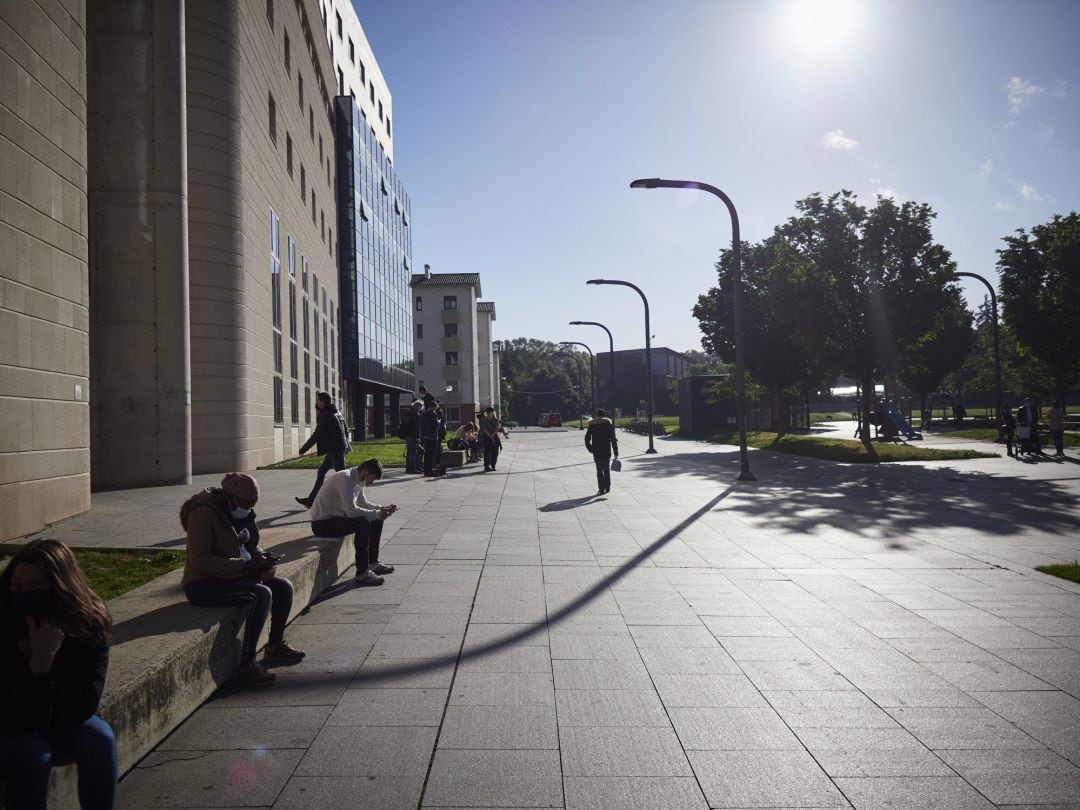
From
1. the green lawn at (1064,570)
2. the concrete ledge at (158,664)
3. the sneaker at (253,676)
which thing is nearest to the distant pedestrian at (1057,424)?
the green lawn at (1064,570)

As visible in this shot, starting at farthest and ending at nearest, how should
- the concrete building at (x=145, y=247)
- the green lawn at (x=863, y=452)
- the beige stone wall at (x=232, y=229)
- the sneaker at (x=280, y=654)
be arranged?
1. the green lawn at (x=863, y=452)
2. the beige stone wall at (x=232, y=229)
3. the concrete building at (x=145, y=247)
4. the sneaker at (x=280, y=654)

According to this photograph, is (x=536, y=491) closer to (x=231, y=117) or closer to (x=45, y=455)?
(x=45, y=455)

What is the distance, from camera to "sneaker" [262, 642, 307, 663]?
16.6 ft

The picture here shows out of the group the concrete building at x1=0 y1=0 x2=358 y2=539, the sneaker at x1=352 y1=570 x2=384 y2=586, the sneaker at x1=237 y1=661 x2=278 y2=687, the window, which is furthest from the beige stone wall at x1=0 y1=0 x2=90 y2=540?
the window

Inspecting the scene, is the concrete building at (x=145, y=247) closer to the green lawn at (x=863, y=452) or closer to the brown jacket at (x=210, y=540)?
the brown jacket at (x=210, y=540)

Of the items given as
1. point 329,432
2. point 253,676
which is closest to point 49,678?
point 253,676

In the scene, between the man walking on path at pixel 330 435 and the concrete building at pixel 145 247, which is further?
the man walking on path at pixel 330 435

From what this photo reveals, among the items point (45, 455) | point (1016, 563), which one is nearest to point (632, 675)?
point (1016, 563)

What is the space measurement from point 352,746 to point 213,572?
1596 millimetres

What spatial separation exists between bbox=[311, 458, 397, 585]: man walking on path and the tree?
3053 cm

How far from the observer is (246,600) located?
4.85 meters

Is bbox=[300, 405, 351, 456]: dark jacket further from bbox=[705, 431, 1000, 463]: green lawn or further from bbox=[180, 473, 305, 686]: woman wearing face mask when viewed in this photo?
bbox=[705, 431, 1000, 463]: green lawn

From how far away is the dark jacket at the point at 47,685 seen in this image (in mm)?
2695

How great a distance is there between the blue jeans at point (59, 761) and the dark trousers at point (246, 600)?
1770mm
